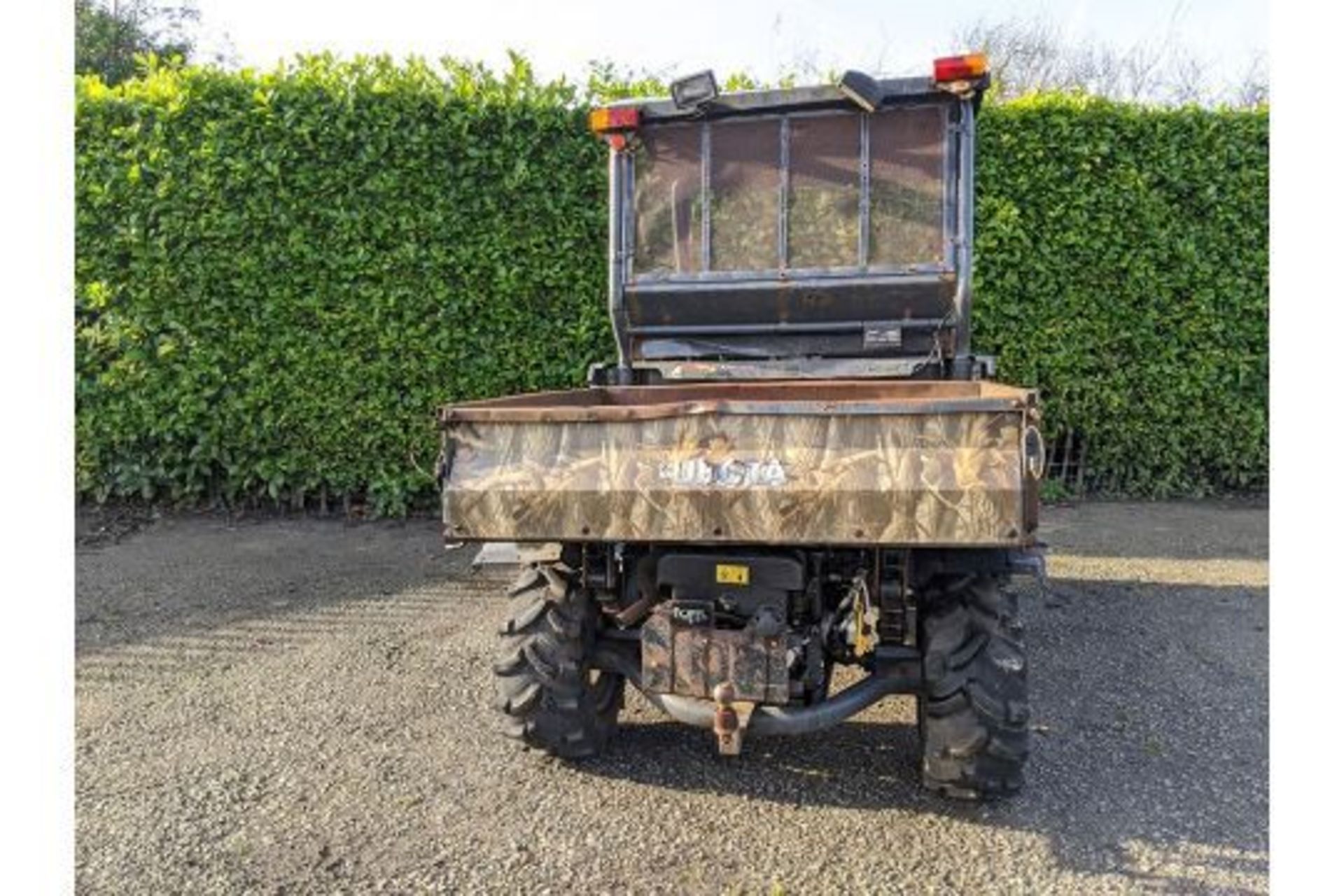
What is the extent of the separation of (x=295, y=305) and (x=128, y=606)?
239cm

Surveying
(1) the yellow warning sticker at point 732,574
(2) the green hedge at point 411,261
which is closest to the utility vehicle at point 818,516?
(1) the yellow warning sticker at point 732,574

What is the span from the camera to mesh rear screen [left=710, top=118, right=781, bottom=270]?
477cm

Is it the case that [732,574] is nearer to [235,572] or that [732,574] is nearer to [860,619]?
[860,619]

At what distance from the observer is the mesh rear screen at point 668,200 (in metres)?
4.85

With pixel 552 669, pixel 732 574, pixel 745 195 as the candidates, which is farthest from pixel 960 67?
pixel 552 669

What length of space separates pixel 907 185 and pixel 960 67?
0.55 m

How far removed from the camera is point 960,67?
14.0ft

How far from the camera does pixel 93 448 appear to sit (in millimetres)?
7461

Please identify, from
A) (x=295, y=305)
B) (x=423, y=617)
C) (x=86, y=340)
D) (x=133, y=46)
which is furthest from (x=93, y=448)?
(x=133, y=46)

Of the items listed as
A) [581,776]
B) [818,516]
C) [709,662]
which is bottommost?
[581,776]

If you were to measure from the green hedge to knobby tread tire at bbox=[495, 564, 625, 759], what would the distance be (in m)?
3.77

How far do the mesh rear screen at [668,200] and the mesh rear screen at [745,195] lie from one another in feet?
0.31

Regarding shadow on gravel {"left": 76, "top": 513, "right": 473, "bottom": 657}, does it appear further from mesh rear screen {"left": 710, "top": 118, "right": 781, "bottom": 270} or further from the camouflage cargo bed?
mesh rear screen {"left": 710, "top": 118, "right": 781, "bottom": 270}

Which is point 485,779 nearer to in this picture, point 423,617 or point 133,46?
point 423,617
